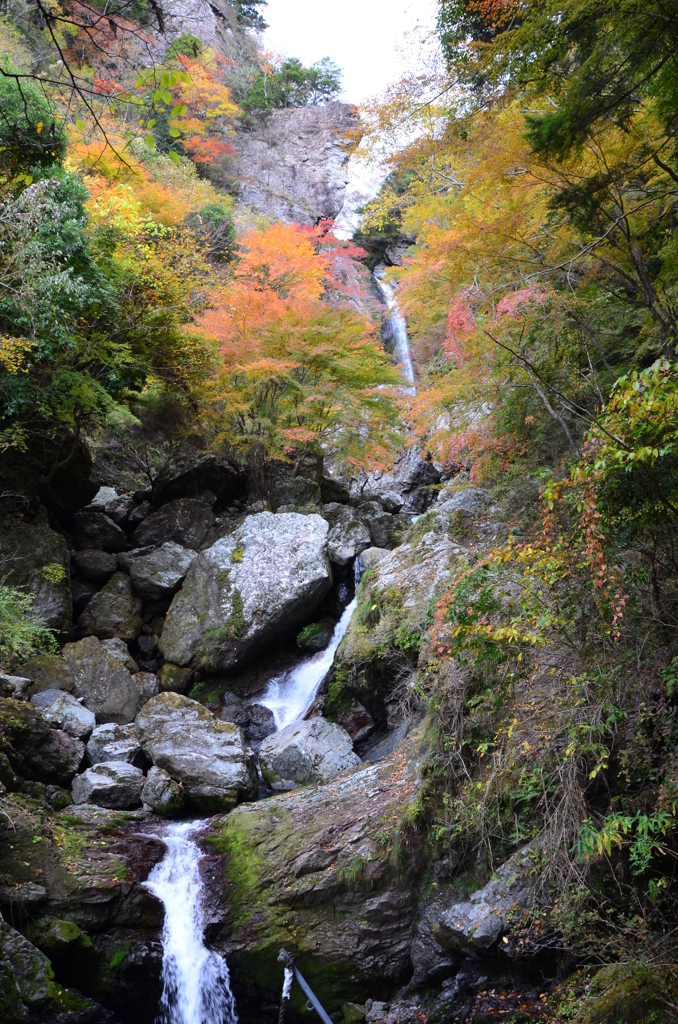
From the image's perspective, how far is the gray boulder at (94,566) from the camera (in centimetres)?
1301

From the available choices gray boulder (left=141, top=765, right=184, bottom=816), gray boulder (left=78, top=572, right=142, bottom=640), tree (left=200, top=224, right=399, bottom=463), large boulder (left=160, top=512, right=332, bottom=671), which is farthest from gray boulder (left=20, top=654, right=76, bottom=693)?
tree (left=200, top=224, right=399, bottom=463)

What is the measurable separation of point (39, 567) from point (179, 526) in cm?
360

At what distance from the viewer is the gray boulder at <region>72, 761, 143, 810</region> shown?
27.3ft

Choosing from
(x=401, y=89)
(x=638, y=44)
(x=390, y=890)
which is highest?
(x=401, y=89)

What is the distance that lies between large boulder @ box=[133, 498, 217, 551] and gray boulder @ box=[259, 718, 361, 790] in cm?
583

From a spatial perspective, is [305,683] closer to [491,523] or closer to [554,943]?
[491,523]

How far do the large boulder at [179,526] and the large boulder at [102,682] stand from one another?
11.7ft

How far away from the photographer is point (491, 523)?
925cm

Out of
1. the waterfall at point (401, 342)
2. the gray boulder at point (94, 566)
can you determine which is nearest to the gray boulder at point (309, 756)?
the gray boulder at point (94, 566)

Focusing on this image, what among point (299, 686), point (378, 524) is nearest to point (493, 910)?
point (299, 686)

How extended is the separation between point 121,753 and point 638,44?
9.71 meters

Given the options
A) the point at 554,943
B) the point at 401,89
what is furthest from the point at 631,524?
the point at 401,89

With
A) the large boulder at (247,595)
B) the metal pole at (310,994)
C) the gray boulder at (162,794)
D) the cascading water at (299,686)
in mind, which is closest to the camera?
the metal pole at (310,994)

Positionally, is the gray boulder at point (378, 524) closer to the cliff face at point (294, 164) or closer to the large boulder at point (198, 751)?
the large boulder at point (198, 751)
